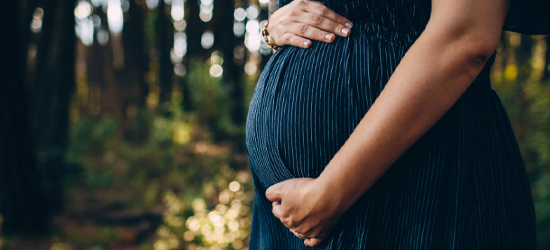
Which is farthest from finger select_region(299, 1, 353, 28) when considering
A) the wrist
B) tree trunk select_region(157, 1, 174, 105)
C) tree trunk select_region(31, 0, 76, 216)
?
tree trunk select_region(157, 1, 174, 105)

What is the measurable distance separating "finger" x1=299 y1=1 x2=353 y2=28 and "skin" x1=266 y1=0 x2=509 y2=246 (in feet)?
0.75

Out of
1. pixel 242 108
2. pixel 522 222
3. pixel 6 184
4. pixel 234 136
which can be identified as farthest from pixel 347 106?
pixel 242 108

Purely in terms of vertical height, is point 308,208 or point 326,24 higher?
point 326,24

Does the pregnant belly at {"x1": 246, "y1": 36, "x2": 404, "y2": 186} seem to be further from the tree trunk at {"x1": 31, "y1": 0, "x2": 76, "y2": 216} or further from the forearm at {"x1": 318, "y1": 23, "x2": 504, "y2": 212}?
the tree trunk at {"x1": 31, "y1": 0, "x2": 76, "y2": 216}

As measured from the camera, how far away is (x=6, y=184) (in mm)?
5113

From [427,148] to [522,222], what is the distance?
30 cm

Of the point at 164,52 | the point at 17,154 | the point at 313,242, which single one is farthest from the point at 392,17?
the point at 164,52

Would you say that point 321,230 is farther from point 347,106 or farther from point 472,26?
point 472,26

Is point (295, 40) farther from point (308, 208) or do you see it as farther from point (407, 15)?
point (308, 208)

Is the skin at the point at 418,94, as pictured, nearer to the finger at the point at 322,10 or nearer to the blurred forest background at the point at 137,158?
the finger at the point at 322,10

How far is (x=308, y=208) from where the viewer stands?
78cm

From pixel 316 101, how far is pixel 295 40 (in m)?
0.23

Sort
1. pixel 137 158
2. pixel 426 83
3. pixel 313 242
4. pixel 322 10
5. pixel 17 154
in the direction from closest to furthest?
pixel 426 83 → pixel 313 242 → pixel 322 10 → pixel 17 154 → pixel 137 158

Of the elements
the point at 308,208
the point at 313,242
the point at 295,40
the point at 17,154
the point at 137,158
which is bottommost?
the point at 137,158
